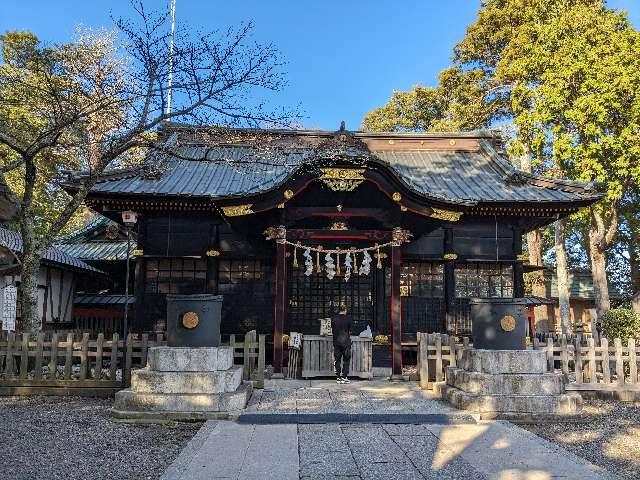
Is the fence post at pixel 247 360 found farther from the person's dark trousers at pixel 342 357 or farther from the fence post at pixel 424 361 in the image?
the fence post at pixel 424 361

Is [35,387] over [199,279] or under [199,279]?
under

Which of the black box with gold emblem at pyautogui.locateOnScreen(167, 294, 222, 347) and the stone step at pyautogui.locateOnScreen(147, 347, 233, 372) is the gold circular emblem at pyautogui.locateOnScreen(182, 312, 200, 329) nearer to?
the black box with gold emblem at pyautogui.locateOnScreen(167, 294, 222, 347)

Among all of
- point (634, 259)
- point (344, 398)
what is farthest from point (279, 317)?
point (634, 259)

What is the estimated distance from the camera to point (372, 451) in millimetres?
5711

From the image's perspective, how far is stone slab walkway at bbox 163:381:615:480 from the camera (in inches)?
193

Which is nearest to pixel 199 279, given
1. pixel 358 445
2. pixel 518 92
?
pixel 358 445

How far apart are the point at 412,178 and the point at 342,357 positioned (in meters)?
6.59

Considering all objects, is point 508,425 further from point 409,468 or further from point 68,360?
point 68,360

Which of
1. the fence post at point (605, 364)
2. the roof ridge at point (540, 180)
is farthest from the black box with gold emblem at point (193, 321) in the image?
the roof ridge at point (540, 180)

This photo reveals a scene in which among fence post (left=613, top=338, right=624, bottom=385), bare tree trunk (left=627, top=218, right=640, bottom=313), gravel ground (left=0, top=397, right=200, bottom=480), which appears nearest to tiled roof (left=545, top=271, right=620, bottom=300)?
bare tree trunk (left=627, top=218, right=640, bottom=313)

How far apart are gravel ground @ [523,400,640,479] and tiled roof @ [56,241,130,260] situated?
16.0 meters

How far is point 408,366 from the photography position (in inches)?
537

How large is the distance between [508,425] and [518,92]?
16.3 metres

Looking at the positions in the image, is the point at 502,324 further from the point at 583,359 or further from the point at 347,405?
the point at 347,405
